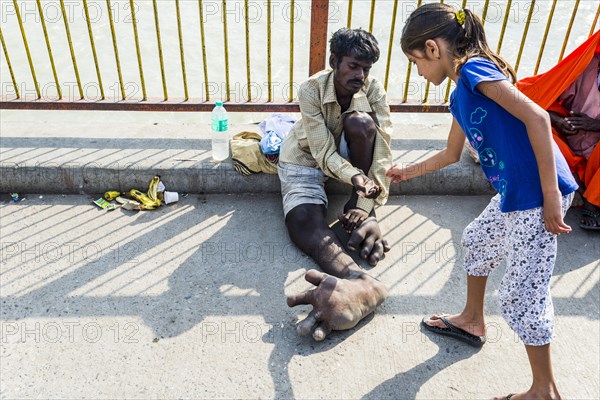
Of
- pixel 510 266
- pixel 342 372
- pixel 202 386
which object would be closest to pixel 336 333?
pixel 342 372

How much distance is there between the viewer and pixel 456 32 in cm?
189

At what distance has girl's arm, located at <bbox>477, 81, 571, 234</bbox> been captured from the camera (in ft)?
5.63

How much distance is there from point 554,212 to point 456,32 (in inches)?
27.4

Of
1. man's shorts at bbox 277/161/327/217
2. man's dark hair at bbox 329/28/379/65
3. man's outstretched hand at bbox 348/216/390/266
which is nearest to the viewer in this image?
man's dark hair at bbox 329/28/379/65

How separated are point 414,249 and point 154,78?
448 centimetres

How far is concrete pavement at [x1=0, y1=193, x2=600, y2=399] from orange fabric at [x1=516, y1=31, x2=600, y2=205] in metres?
0.26

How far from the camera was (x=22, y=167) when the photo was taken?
3.32 metres

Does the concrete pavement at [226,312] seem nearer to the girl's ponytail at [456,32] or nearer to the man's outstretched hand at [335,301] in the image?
the man's outstretched hand at [335,301]

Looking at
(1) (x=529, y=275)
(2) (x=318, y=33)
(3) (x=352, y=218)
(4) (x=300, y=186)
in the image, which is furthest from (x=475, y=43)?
(2) (x=318, y=33)

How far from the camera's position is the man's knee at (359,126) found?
2.99m

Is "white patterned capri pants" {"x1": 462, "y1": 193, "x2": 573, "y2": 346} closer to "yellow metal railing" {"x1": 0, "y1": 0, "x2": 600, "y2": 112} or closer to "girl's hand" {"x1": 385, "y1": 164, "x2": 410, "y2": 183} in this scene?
"girl's hand" {"x1": 385, "y1": 164, "x2": 410, "y2": 183}

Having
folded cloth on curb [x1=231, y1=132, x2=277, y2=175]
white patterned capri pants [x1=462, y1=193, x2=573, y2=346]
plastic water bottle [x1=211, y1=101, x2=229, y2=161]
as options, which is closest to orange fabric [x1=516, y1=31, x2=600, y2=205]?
white patterned capri pants [x1=462, y1=193, x2=573, y2=346]

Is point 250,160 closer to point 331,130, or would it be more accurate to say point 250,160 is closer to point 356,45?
point 331,130

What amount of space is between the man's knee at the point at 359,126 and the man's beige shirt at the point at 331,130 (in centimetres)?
5
